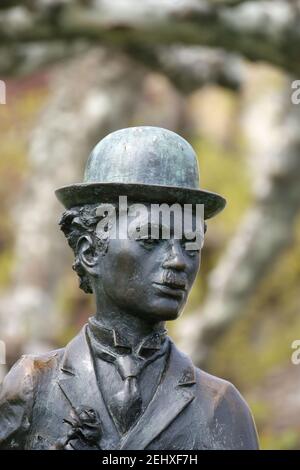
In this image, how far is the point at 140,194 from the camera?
2953 millimetres

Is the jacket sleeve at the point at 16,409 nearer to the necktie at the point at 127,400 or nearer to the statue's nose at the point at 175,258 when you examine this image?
the necktie at the point at 127,400

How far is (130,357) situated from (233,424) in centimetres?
30

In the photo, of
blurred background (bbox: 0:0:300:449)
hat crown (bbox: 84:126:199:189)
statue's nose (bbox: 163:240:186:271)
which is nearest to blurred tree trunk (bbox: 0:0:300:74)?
blurred background (bbox: 0:0:300:449)

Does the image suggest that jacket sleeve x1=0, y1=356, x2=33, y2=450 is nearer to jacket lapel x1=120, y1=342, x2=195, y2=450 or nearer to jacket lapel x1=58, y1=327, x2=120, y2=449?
jacket lapel x1=58, y1=327, x2=120, y2=449

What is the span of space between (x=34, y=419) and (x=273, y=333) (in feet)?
24.4

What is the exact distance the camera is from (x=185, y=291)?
3.01m

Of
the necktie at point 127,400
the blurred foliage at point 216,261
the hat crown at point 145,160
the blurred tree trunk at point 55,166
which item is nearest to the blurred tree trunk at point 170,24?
the blurred tree trunk at point 55,166

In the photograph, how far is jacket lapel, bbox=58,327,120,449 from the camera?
116 inches

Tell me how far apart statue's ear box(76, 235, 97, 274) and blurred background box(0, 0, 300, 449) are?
3.76 meters

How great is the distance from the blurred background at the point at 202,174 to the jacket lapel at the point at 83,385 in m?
3.90

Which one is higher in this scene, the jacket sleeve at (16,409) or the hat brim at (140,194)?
the hat brim at (140,194)

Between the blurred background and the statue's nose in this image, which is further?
the blurred background

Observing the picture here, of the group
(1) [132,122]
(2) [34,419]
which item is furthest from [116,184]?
(1) [132,122]

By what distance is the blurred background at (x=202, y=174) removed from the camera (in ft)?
23.4
